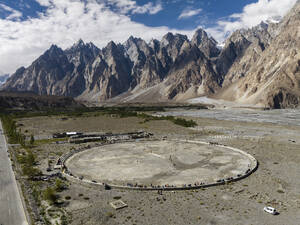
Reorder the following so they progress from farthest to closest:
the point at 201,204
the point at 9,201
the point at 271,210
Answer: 1. the point at 9,201
2. the point at 201,204
3. the point at 271,210

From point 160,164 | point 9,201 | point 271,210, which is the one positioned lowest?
point 271,210

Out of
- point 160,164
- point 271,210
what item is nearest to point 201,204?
point 271,210

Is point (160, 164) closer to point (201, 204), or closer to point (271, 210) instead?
point (201, 204)

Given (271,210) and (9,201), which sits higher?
(9,201)

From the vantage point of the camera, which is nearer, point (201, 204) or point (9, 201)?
point (201, 204)

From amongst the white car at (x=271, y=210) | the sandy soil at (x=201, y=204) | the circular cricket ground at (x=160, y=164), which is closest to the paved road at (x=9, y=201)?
the sandy soil at (x=201, y=204)

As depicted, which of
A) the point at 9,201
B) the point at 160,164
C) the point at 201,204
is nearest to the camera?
the point at 201,204
